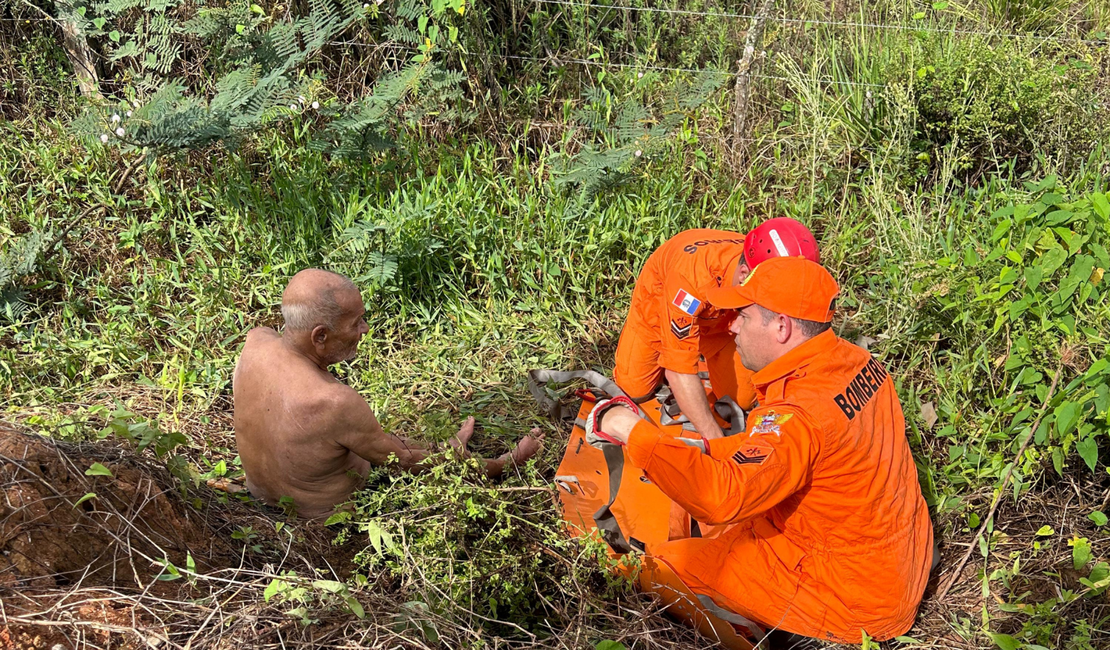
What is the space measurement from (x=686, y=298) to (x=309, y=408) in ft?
5.49

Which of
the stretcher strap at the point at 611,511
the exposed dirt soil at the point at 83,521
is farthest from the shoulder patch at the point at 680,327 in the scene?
the exposed dirt soil at the point at 83,521

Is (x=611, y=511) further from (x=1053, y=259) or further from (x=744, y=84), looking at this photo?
(x=744, y=84)

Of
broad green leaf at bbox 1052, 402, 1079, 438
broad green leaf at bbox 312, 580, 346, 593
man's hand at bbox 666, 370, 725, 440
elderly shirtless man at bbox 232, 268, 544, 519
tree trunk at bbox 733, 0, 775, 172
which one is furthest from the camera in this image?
tree trunk at bbox 733, 0, 775, 172

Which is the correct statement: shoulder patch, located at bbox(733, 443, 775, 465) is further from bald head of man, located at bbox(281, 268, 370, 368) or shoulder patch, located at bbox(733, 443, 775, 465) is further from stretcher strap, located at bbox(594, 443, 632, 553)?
bald head of man, located at bbox(281, 268, 370, 368)

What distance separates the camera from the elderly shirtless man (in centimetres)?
301

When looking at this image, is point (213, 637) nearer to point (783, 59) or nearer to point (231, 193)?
point (231, 193)

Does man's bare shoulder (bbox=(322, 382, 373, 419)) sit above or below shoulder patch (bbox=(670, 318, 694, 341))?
above

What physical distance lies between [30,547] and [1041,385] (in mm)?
4041

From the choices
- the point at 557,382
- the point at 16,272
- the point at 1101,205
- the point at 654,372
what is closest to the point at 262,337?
the point at 557,382

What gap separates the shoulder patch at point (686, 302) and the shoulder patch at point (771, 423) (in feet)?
3.47

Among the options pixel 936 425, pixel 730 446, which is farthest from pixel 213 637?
pixel 936 425

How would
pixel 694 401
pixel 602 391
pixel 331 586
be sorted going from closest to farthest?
pixel 331 586 → pixel 694 401 → pixel 602 391

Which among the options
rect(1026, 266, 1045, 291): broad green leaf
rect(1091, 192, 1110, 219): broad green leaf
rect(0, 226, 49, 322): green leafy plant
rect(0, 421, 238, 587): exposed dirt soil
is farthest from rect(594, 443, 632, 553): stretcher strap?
rect(0, 226, 49, 322): green leafy plant

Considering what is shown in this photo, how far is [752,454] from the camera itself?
244 centimetres
